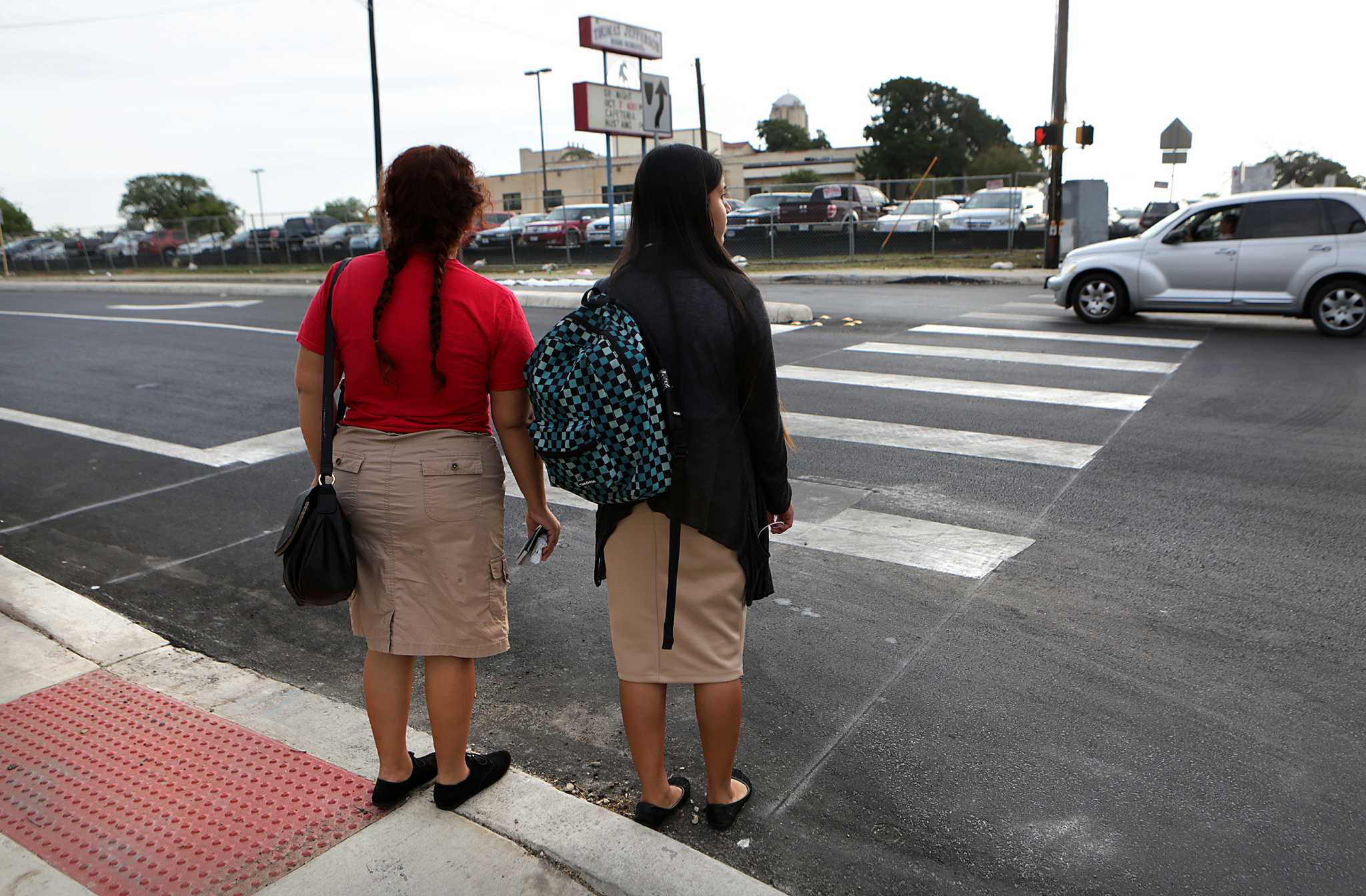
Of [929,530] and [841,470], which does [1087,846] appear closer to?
[929,530]

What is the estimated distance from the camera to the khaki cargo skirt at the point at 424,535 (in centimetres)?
280

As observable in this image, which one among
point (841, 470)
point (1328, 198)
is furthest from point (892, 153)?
point (841, 470)

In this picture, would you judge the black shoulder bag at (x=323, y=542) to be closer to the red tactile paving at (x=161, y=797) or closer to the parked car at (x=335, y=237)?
the red tactile paving at (x=161, y=797)

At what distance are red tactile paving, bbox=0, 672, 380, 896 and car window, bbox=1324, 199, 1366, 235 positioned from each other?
1187cm

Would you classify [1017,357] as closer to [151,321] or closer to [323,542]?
[323,542]

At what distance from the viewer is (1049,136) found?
2019 cm

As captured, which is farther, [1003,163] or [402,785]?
[1003,163]

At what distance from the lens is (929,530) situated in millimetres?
5656

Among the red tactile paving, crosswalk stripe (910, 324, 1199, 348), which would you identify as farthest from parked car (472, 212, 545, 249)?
the red tactile paving

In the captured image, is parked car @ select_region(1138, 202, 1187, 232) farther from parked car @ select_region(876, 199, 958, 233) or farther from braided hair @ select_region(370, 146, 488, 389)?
braided hair @ select_region(370, 146, 488, 389)

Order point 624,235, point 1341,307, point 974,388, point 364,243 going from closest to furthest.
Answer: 1. point 974,388
2. point 1341,307
3. point 624,235
4. point 364,243

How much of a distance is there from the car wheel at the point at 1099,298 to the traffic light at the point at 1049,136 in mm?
8483

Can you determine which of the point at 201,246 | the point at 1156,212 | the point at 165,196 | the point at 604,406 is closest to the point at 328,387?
the point at 604,406

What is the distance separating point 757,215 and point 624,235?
13656mm
